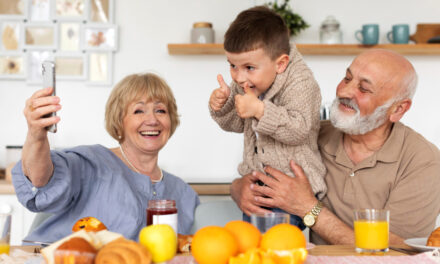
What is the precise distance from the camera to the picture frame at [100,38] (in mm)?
3352

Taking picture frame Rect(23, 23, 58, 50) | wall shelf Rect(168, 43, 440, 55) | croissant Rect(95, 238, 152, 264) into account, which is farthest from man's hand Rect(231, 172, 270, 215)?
picture frame Rect(23, 23, 58, 50)

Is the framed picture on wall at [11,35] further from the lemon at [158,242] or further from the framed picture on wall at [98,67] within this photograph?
the lemon at [158,242]

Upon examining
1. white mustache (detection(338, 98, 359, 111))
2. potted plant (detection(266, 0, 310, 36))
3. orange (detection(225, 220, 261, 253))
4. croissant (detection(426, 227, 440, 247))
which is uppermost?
potted plant (detection(266, 0, 310, 36))

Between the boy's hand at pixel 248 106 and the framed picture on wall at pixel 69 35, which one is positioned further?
the framed picture on wall at pixel 69 35

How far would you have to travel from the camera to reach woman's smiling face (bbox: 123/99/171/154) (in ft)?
6.27

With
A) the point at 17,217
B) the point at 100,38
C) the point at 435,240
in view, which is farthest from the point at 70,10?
the point at 435,240

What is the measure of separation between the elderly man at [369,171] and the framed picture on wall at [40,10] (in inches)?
84.4

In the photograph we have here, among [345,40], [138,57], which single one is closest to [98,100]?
[138,57]

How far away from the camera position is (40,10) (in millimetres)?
3363

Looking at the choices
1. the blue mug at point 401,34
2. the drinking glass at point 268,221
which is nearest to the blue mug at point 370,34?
the blue mug at point 401,34

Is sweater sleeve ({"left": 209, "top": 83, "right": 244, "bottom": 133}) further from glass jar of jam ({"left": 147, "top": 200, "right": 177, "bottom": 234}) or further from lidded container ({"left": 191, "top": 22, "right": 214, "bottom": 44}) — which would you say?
lidded container ({"left": 191, "top": 22, "right": 214, "bottom": 44})

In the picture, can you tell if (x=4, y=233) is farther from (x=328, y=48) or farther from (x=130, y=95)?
(x=328, y=48)

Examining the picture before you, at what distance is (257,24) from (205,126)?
72.0 inches

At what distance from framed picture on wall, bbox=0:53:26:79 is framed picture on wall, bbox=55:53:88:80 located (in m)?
0.22
